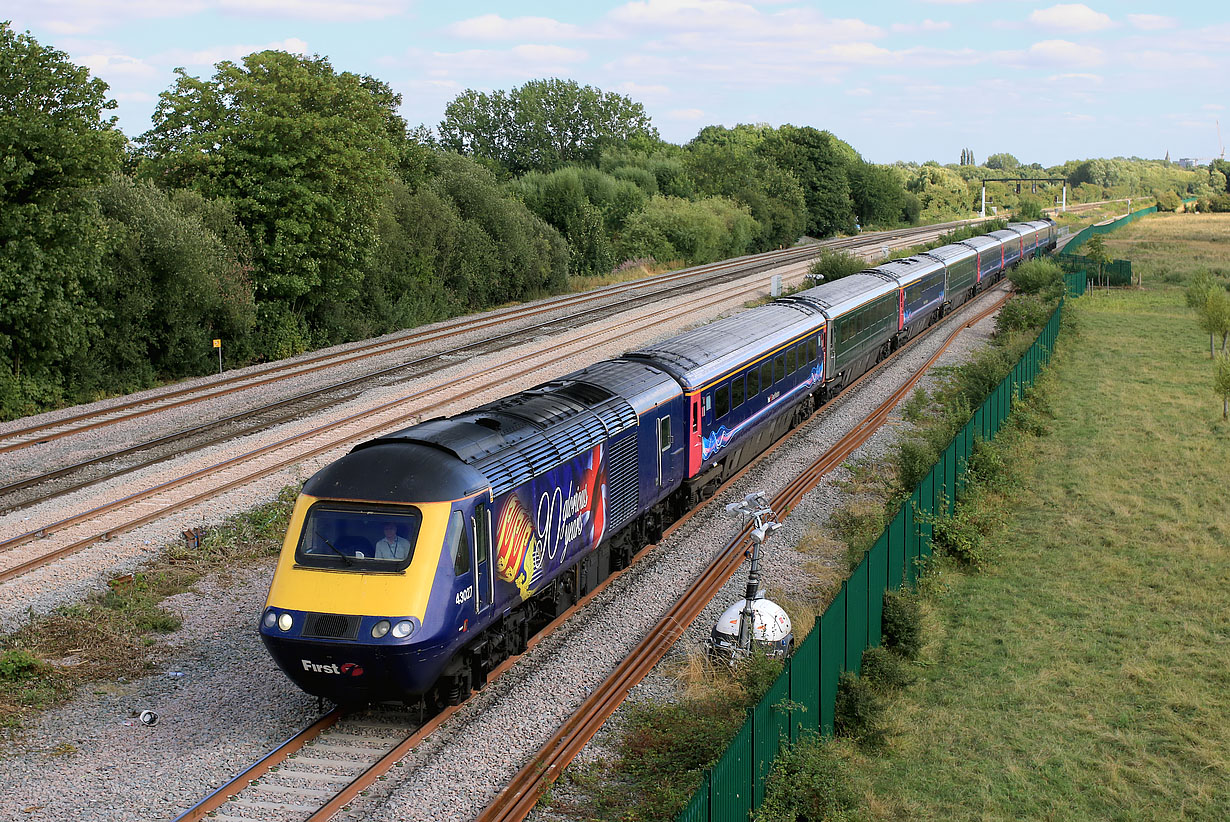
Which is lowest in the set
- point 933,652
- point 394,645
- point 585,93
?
point 933,652

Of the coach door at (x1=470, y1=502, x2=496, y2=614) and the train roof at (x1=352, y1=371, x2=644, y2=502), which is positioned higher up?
the train roof at (x1=352, y1=371, x2=644, y2=502)

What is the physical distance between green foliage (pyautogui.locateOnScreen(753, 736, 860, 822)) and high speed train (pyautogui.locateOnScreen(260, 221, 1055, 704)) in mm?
3787

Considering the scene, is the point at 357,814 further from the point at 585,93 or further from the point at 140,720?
the point at 585,93

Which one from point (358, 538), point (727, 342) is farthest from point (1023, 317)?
point (358, 538)

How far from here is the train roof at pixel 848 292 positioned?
97.5ft

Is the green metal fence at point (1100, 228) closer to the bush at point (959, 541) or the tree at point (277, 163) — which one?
the tree at point (277, 163)

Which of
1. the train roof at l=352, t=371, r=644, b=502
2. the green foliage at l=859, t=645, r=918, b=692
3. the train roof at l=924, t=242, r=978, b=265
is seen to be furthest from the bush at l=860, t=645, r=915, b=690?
the train roof at l=924, t=242, r=978, b=265

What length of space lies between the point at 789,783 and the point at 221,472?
54.9 feet

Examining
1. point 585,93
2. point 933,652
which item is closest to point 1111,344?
point 933,652

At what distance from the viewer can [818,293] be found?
104 feet

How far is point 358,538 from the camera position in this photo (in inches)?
450

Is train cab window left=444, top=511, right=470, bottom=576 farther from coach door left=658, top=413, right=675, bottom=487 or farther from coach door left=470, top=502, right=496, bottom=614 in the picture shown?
coach door left=658, top=413, right=675, bottom=487

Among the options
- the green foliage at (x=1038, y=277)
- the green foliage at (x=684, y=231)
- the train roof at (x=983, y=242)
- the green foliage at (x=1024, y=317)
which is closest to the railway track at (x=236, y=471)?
the green foliage at (x=1024, y=317)

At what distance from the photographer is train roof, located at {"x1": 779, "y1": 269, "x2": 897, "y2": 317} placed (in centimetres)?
2970
